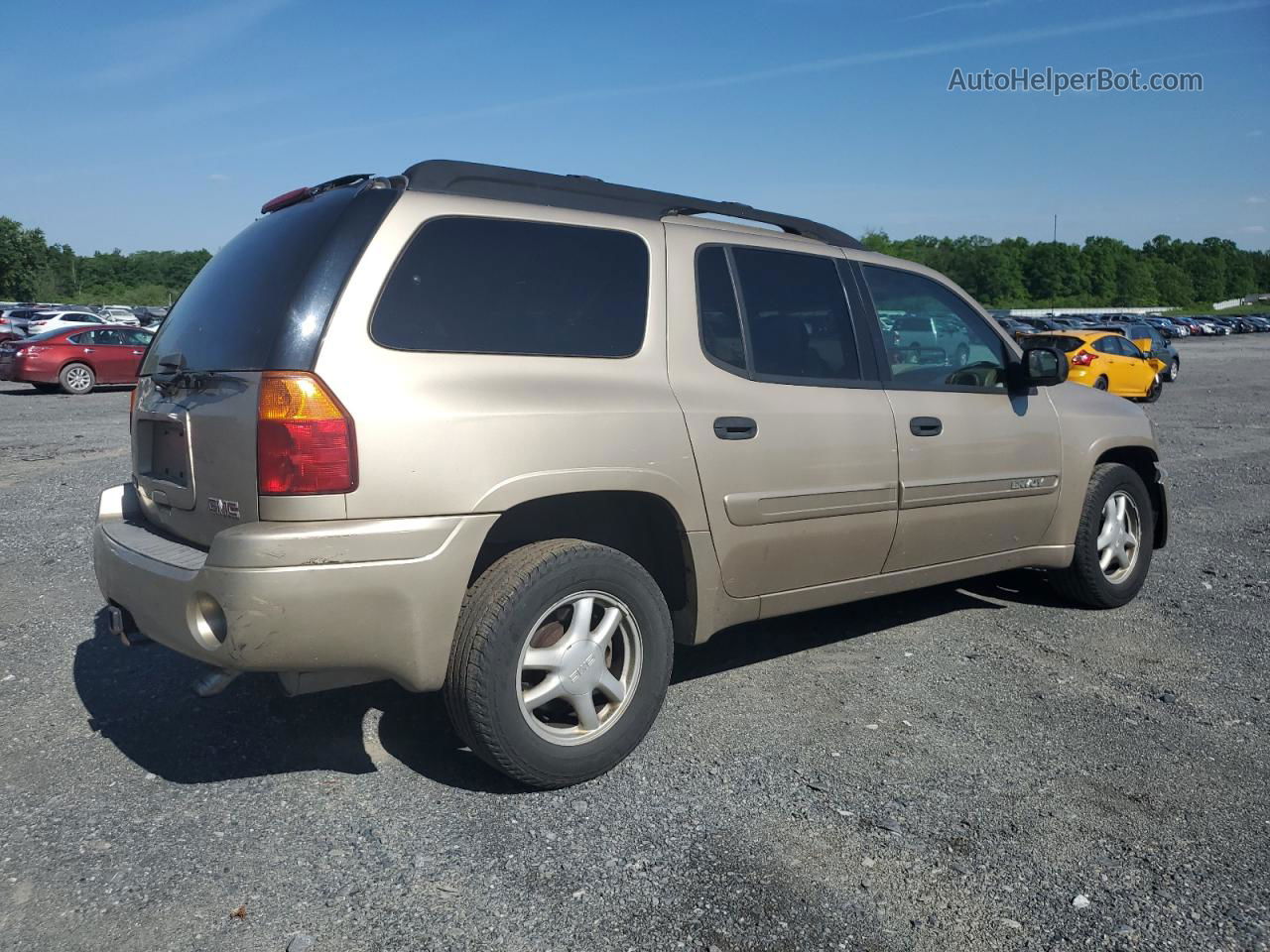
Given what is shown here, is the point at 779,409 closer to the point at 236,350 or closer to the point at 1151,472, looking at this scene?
the point at 236,350

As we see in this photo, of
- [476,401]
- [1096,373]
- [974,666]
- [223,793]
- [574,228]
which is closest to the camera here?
[476,401]

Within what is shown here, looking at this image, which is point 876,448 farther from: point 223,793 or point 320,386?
point 223,793

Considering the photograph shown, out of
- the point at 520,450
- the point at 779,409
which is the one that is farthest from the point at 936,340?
the point at 520,450

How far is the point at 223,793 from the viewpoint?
11.2 ft

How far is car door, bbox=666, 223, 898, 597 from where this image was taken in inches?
149

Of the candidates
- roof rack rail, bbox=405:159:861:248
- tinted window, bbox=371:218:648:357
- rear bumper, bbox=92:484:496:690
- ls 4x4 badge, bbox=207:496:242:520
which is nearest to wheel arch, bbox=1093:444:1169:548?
roof rack rail, bbox=405:159:861:248

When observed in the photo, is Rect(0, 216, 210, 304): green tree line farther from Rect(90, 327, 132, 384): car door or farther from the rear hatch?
the rear hatch

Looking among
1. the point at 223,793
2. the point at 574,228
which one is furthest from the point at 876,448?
the point at 223,793

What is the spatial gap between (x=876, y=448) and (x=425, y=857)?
234cm

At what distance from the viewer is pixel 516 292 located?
3414 mm

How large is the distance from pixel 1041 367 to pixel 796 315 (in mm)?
1392

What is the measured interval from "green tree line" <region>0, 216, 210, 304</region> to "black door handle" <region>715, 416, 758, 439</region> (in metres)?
82.8

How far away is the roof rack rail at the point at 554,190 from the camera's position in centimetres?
340

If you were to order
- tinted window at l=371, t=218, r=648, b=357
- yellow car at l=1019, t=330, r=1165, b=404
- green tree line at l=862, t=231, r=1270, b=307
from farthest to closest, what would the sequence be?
green tree line at l=862, t=231, r=1270, b=307, yellow car at l=1019, t=330, r=1165, b=404, tinted window at l=371, t=218, r=648, b=357
